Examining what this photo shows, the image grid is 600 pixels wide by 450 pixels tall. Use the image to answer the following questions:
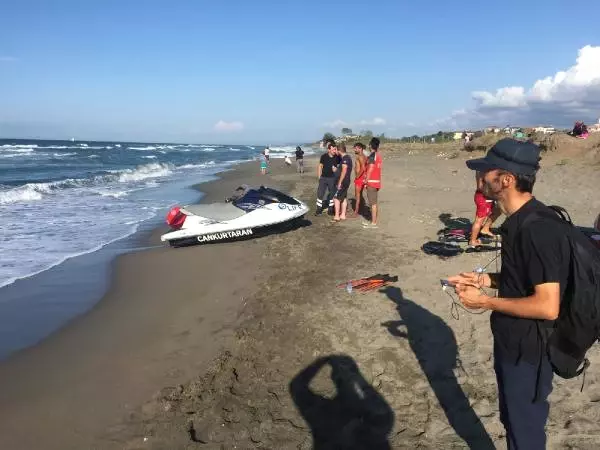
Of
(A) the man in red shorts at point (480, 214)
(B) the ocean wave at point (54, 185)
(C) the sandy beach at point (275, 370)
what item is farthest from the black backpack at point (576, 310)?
(B) the ocean wave at point (54, 185)

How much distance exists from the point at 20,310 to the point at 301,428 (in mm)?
5022

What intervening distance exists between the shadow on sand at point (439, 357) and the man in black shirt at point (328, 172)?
5.91 meters

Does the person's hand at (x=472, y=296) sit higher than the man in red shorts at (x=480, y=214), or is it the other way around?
the person's hand at (x=472, y=296)

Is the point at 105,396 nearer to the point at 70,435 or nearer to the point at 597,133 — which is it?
the point at 70,435

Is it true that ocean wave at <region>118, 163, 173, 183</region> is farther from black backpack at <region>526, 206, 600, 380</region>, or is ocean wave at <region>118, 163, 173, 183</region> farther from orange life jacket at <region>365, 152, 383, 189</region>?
black backpack at <region>526, 206, 600, 380</region>

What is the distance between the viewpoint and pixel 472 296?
238 cm

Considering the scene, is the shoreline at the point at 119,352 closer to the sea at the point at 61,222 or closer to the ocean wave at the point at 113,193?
the sea at the point at 61,222

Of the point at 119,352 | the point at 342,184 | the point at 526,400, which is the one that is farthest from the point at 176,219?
the point at 526,400

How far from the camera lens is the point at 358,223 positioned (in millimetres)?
11281

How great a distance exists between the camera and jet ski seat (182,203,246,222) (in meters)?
9.95

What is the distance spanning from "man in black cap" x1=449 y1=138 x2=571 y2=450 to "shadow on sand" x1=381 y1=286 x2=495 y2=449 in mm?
1269

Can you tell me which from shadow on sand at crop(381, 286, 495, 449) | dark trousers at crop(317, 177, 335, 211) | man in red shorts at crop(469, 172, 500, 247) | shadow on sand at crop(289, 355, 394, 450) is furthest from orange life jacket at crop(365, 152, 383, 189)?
shadow on sand at crop(289, 355, 394, 450)

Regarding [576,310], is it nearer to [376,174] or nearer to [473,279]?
[473,279]

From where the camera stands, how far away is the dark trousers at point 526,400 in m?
2.26
